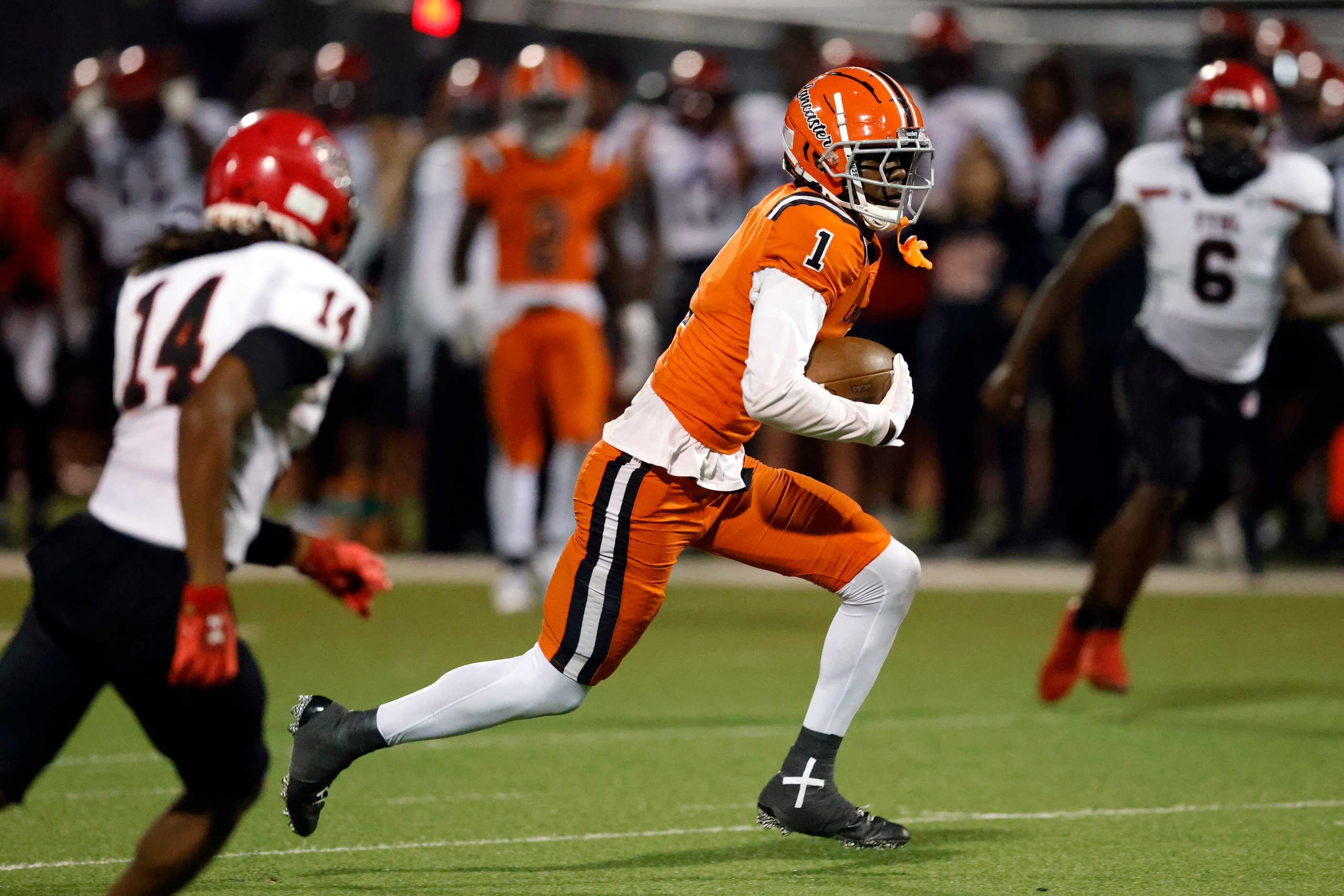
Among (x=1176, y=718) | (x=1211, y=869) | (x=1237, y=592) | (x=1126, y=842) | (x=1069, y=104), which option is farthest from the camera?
(x=1069, y=104)

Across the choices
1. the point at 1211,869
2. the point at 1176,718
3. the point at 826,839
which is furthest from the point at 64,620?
the point at 1176,718

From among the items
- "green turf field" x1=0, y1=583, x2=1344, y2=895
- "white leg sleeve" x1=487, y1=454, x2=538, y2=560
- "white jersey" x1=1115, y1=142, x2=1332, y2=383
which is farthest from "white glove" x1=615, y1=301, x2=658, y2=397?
"white jersey" x1=1115, y1=142, x2=1332, y2=383

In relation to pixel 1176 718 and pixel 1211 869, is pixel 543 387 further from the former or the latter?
pixel 1211 869

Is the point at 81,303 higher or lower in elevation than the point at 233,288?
lower

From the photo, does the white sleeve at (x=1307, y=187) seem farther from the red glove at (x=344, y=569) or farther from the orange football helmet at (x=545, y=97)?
the red glove at (x=344, y=569)

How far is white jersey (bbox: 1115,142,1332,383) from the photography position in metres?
6.51

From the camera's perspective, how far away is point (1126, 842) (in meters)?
4.42

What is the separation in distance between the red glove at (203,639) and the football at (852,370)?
153cm

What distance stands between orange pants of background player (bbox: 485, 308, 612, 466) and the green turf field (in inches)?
46.9

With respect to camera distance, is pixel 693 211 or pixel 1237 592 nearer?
pixel 1237 592

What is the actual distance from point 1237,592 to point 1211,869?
5.76 metres

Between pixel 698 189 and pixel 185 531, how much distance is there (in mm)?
7686

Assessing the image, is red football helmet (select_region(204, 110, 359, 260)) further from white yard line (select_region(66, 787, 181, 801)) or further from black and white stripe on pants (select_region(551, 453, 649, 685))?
white yard line (select_region(66, 787, 181, 801))

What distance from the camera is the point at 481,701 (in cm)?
421
